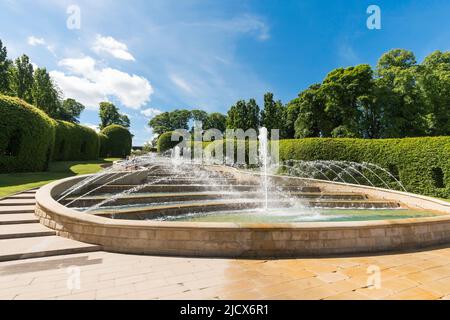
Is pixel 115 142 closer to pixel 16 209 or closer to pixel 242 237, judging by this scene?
pixel 16 209

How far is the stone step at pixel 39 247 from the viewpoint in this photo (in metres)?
4.67

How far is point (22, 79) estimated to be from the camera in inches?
1366

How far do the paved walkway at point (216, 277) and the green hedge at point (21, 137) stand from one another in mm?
12255

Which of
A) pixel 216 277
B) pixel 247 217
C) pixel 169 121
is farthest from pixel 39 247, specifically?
pixel 169 121

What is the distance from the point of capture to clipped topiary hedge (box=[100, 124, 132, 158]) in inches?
1534

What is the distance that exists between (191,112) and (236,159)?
227 feet

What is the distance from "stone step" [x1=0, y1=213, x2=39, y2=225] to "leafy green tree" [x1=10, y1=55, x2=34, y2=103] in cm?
3592

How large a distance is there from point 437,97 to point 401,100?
3.59m

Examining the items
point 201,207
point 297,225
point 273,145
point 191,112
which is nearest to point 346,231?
point 297,225

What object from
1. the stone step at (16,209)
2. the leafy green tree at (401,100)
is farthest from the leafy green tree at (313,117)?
the stone step at (16,209)

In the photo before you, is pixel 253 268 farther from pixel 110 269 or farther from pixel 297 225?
pixel 110 269

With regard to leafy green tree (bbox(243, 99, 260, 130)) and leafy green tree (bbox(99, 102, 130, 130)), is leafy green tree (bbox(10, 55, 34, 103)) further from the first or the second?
leafy green tree (bbox(99, 102, 130, 130))

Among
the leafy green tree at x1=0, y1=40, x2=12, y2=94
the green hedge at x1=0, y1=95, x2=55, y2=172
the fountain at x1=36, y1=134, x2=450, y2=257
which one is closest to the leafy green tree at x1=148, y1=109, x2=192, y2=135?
the leafy green tree at x1=0, y1=40, x2=12, y2=94

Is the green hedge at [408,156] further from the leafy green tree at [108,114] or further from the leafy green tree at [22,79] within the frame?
the leafy green tree at [108,114]
